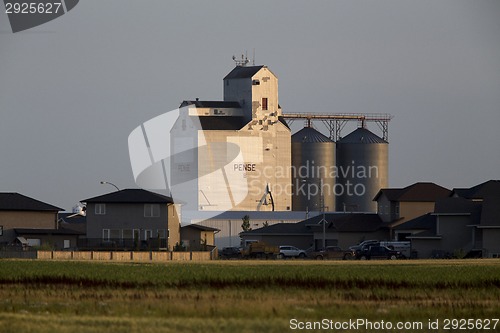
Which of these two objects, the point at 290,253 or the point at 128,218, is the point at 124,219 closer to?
the point at 128,218

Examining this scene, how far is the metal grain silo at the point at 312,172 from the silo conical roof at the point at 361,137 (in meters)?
2.98

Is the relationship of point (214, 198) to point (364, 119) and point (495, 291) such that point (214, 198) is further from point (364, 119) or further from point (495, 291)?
point (495, 291)

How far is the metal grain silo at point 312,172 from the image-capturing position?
134375 mm

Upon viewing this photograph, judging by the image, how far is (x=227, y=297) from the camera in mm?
41094

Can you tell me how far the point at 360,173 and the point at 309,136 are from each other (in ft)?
21.8

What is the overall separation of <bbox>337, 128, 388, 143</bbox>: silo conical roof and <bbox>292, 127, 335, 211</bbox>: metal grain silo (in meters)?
2.98

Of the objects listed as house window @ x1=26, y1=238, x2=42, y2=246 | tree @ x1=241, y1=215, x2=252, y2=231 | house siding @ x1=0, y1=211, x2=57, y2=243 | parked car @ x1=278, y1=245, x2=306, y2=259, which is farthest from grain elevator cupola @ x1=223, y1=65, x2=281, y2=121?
house window @ x1=26, y1=238, x2=42, y2=246

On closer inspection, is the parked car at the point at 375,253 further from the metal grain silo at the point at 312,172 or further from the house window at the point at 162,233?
the metal grain silo at the point at 312,172

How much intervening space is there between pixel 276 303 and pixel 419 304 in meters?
4.37

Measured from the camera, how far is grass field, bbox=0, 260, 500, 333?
1305 inches

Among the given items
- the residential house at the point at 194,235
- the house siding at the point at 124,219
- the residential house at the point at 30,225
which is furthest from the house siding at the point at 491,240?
the residential house at the point at 30,225

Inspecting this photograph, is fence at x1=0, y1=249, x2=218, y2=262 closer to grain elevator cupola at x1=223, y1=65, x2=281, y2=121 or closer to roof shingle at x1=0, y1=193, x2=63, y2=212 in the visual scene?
roof shingle at x1=0, y1=193, x2=63, y2=212

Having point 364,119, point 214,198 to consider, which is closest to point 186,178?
point 214,198

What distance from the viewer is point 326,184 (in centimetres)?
13538
